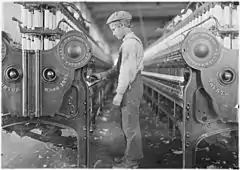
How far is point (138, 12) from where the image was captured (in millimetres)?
2092

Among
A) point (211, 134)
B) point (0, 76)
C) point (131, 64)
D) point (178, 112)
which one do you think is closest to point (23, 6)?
point (0, 76)

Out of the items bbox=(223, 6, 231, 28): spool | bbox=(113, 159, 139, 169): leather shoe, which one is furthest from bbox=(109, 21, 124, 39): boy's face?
bbox=(113, 159, 139, 169): leather shoe

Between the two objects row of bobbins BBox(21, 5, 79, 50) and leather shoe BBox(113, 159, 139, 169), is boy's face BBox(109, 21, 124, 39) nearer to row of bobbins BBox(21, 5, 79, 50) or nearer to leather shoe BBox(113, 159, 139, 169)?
row of bobbins BBox(21, 5, 79, 50)

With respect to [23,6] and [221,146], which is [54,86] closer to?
[23,6]

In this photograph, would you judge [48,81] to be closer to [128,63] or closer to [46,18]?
[46,18]

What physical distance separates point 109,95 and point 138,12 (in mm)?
608

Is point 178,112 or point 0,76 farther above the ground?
point 0,76

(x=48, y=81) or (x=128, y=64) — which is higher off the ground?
(x=128, y=64)

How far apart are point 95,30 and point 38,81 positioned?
0.68 m

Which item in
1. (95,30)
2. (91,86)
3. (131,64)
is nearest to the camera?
(131,64)

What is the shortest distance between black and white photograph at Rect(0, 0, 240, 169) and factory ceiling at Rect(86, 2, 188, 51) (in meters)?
0.02

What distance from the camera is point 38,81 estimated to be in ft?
6.21

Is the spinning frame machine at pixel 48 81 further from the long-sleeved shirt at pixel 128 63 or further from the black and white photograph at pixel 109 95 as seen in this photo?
the long-sleeved shirt at pixel 128 63

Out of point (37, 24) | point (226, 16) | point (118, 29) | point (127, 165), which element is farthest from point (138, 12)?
point (127, 165)
